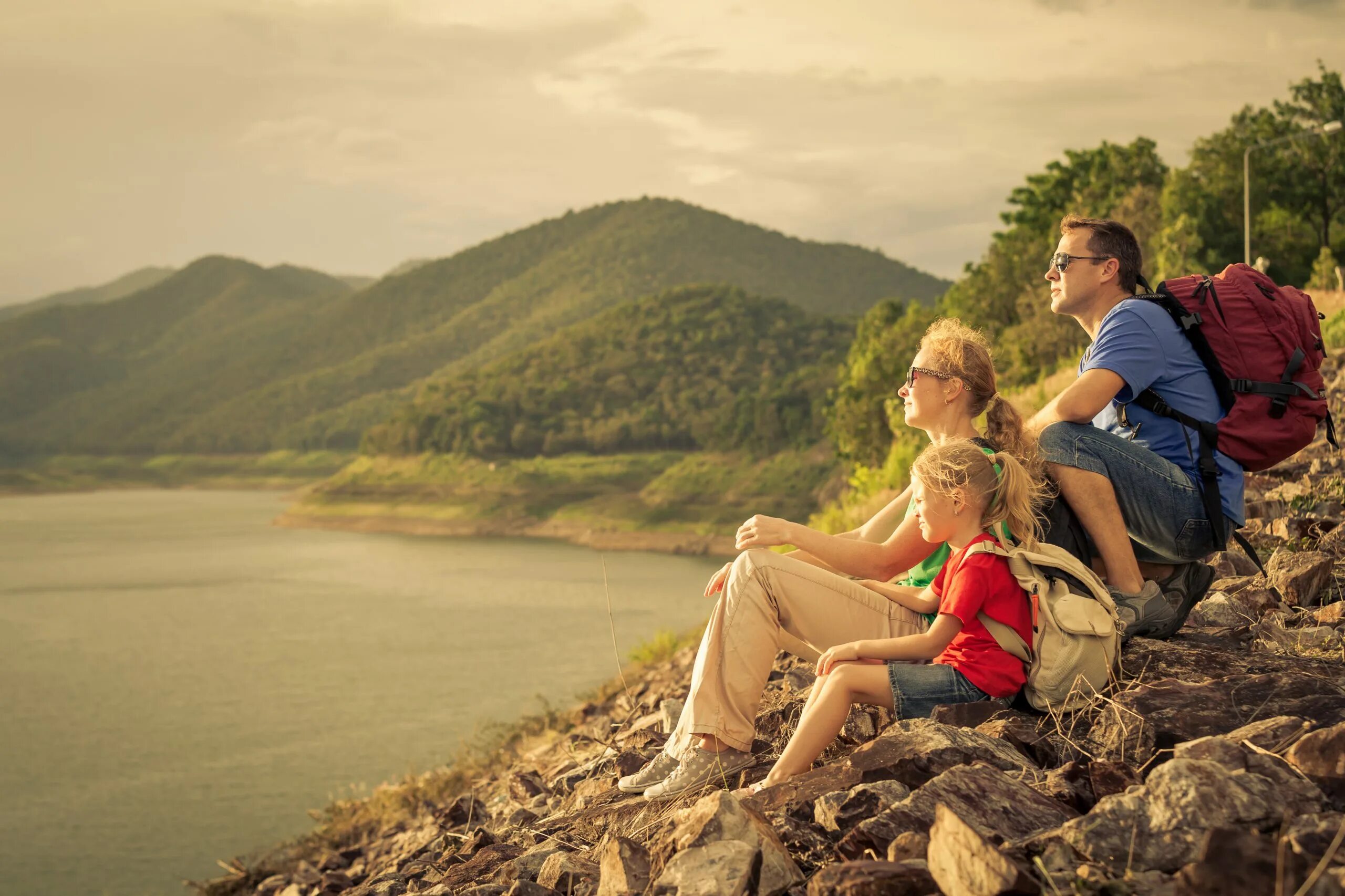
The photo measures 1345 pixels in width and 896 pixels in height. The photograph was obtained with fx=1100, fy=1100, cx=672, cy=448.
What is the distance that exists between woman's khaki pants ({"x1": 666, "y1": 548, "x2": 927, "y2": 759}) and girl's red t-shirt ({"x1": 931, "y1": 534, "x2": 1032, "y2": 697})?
0.26 m

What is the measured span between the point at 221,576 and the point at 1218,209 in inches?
1792

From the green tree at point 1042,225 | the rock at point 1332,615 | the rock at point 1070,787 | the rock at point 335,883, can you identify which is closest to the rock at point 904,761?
the rock at point 1070,787

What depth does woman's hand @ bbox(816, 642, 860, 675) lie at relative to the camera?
3.15 metres

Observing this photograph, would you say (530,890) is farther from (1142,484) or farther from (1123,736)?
(1142,484)

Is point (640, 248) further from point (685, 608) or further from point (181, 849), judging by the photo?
point (181, 849)

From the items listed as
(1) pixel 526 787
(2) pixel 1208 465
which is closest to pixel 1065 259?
(2) pixel 1208 465

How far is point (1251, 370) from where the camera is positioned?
341 cm

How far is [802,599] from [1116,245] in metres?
1.54

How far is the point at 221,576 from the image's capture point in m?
53.3

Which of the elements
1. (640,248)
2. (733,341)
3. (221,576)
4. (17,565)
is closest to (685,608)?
(221,576)

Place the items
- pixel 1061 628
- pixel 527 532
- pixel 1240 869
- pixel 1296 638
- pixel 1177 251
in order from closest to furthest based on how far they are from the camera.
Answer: pixel 1240 869 < pixel 1061 628 < pixel 1296 638 < pixel 1177 251 < pixel 527 532

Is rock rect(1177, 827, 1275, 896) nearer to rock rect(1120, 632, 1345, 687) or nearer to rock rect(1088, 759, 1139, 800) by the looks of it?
rock rect(1088, 759, 1139, 800)

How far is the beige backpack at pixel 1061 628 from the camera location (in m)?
3.04

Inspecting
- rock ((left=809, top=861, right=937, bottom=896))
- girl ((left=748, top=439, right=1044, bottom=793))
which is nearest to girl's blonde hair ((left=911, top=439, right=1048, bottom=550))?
girl ((left=748, top=439, right=1044, bottom=793))
